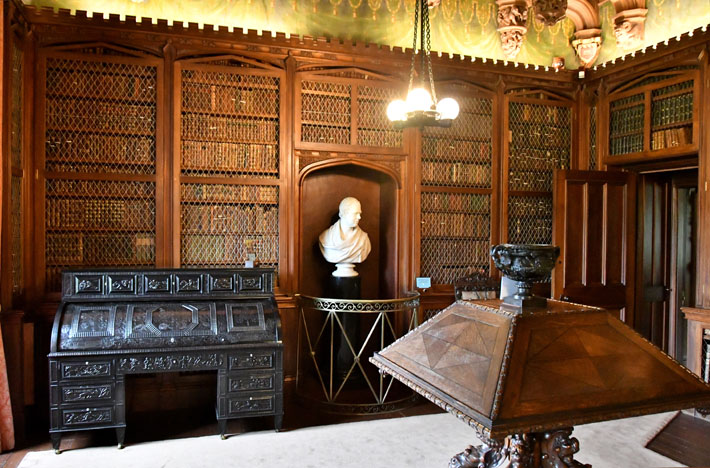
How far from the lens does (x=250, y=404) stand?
4105mm

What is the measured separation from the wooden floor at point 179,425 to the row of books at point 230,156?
7.01ft

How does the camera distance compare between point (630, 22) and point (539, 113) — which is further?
point (539, 113)

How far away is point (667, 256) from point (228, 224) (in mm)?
4981

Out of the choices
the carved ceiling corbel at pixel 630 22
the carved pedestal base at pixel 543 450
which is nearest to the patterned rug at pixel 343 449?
the carved pedestal base at pixel 543 450

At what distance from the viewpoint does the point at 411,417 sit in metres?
4.52

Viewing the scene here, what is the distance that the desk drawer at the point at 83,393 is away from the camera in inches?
148

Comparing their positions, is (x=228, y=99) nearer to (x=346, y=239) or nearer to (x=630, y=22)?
(x=346, y=239)

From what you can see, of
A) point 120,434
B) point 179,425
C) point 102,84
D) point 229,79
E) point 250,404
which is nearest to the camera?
point 120,434

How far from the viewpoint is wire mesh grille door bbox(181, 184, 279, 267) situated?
4.87 metres

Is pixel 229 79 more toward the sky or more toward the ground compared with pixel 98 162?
more toward the sky

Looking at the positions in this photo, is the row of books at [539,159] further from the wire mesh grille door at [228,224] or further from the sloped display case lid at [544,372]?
the sloped display case lid at [544,372]

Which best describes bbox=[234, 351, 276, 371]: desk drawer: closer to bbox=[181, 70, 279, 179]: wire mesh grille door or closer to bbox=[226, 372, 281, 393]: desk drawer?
bbox=[226, 372, 281, 393]: desk drawer

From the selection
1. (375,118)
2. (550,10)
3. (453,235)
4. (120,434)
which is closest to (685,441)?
(453,235)

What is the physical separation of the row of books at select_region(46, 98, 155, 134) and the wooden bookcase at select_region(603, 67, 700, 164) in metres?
4.60
